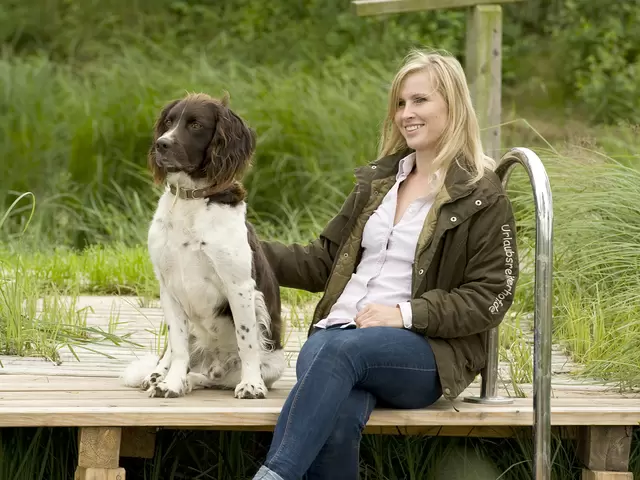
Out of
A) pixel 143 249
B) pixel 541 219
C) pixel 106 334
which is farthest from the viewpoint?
pixel 143 249

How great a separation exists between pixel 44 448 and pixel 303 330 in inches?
58.5

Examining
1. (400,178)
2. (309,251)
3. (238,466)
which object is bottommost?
(238,466)

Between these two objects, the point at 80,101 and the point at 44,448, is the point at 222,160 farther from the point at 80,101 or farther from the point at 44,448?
the point at 80,101

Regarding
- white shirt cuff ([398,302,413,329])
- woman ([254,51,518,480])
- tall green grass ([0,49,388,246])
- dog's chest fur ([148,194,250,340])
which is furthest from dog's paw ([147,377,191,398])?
tall green grass ([0,49,388,246])

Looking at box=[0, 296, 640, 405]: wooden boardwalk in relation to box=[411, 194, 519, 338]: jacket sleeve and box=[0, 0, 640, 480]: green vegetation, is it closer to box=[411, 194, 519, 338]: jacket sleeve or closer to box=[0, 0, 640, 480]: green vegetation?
box=[0, 0, 640, 480]: green vegetation

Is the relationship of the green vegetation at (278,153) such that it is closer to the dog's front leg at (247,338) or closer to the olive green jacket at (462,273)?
the dog's front leg at (247,338)

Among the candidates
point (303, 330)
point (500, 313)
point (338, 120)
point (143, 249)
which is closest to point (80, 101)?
point (338, 120)

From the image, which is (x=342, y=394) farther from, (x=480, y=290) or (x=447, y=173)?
(x=447, y=173)

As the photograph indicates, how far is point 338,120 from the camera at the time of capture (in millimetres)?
8234

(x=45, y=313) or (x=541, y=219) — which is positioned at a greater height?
(x=541, y=219)

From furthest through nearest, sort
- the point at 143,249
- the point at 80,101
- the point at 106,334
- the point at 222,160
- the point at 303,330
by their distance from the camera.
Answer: the point at 80,101 < the point at 143,249 < the point at 303,330 < the point at 106,334 < the point at 222,160

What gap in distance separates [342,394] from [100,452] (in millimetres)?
702

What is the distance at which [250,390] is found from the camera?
3.55 m

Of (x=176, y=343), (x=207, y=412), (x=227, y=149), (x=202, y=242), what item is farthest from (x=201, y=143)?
(x=207, y=412)
